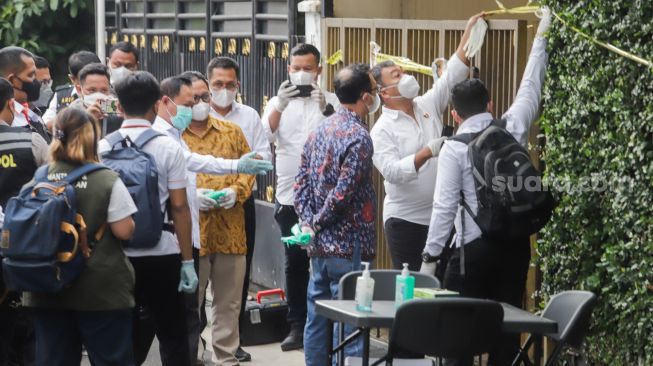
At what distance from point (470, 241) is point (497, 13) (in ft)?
5.37

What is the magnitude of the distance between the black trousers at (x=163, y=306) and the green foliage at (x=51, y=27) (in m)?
10.1

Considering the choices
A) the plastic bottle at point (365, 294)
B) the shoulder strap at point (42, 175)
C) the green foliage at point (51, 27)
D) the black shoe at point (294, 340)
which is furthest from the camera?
the green foliage at point (51, 27)

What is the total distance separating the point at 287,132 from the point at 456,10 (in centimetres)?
204

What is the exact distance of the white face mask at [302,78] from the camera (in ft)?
31.1

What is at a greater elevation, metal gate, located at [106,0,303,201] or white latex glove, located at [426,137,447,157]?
metal gate, located at [106,0,303,201]

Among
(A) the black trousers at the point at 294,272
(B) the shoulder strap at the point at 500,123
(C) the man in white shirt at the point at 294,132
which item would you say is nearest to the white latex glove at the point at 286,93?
(C) the man in white shirt at the point at 294,132

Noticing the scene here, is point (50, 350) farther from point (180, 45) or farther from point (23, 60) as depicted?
point (180, 45)

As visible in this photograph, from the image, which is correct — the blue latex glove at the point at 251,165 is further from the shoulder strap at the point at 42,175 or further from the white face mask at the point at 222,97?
the shoulder strap at the point at 42,175

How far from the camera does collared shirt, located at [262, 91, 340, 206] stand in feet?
31.4

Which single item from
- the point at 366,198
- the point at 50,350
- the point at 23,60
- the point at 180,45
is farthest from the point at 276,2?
the point at 50,350

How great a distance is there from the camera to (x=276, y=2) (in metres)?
12.0

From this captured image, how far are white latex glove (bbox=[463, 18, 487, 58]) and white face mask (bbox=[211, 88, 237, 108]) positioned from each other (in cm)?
193

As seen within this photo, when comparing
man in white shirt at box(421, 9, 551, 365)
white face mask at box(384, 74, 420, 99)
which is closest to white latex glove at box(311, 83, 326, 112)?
white face mask at box(384, 74, 420, 99)

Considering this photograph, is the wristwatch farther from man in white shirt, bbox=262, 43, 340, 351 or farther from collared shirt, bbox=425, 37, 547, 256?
man in white shirt, bbox=262, 43, 340, 351
